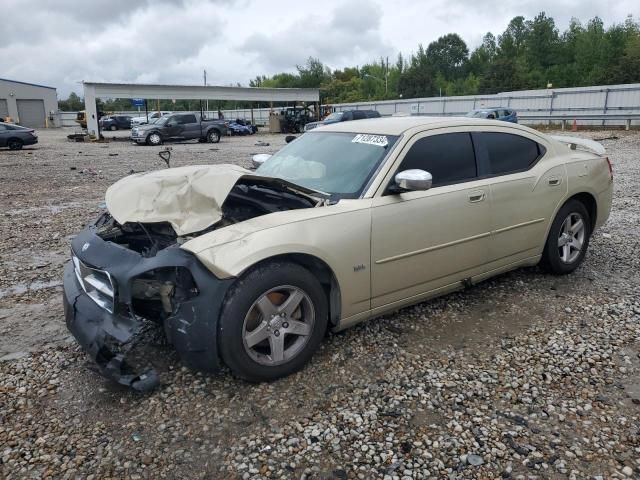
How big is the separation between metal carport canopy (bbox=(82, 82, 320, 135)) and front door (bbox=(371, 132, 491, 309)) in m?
30.8

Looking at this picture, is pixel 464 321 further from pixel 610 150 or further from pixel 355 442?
pixel 610 150

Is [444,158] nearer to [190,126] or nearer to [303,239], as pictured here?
[303,239]

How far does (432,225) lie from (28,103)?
6051 centimetres

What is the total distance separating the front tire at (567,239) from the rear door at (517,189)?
0.17 metres

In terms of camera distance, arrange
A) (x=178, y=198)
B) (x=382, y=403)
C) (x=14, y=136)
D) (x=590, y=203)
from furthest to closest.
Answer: (x=14, y=136)
(x=590, y=203)
(x=178, y=198)
(x=382, y=403)

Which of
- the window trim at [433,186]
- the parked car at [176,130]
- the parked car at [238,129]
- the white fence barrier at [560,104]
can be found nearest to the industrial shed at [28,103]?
the parked car at [238,129]

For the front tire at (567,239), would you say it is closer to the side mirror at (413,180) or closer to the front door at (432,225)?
the front door at (432,225)

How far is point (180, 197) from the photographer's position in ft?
10.5

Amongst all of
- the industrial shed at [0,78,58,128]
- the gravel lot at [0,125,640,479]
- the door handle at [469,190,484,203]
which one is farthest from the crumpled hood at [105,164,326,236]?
the industrial shed at [0,78,58,128]

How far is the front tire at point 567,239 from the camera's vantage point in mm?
4680

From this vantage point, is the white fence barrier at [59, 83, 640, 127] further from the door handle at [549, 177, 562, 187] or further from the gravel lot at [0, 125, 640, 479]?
the gravel lot at [0, 125, 640, 479]

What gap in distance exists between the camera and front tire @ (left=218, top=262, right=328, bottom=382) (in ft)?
9.30

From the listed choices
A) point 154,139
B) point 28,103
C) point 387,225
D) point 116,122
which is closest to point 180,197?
point 387,225

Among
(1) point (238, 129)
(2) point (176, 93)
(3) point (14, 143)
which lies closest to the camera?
(3) point (14, 143)
